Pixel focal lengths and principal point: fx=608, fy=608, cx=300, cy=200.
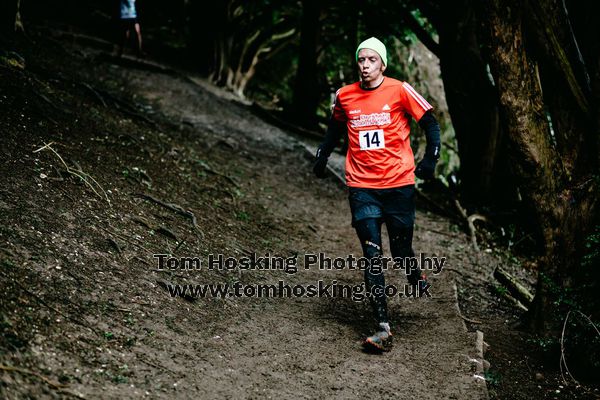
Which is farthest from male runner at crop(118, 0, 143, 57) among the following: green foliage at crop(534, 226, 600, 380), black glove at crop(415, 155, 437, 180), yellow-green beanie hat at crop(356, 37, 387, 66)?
green foliage at crop(534, 226, 600, 380)

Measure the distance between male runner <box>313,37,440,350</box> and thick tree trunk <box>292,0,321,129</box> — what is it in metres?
10.5

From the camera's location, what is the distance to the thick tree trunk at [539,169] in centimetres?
546

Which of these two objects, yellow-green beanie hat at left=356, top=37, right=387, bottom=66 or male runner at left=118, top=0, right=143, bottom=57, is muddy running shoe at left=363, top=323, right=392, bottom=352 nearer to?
yellow-green beanie hat at left=356, top=37, right=387, bottom=66

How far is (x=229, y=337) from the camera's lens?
5051 mm

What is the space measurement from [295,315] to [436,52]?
23.1 ft

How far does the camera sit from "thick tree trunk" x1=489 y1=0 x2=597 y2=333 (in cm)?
546

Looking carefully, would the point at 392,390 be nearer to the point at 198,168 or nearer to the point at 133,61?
the point at 198,168

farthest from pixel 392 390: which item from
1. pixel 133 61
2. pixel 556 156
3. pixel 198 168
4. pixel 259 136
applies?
pixel 133 61

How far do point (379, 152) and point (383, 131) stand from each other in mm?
190

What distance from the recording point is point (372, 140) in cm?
544

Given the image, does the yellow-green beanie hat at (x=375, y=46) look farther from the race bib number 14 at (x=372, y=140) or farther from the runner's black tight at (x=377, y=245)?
the runner's black tight at (x=377, y=245)

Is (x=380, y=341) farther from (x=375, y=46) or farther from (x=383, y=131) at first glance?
(x=375, y=46)

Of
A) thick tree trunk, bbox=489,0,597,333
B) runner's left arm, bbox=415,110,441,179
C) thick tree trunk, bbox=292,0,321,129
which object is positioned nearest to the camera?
runner's left arm, bbox=415,110,441,179

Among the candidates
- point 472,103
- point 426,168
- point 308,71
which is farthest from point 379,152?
point 308,71
